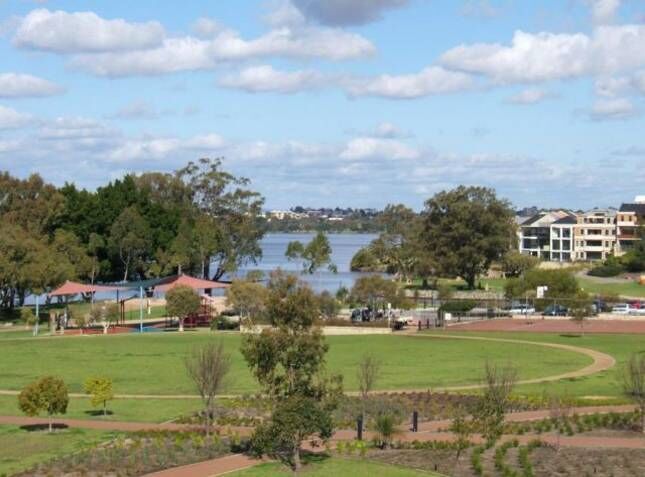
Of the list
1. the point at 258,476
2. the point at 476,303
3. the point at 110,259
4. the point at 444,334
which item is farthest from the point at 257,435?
the point at 110,259

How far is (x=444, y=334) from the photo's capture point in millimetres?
76875

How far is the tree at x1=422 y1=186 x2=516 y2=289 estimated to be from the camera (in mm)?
125250

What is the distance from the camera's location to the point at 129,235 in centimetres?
11812

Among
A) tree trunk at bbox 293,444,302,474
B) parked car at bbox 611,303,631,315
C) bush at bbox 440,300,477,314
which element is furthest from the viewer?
bush at bbox 440,300,477,314

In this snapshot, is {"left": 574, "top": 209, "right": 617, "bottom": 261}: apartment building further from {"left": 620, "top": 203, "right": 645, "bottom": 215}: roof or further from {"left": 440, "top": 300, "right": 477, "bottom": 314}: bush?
{"left": 440, "top": 300, "right": 477, "bottom": 314}: bush

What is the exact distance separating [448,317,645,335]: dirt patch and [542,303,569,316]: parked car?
4410mm

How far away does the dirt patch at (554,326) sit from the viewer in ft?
253

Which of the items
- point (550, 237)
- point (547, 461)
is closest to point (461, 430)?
point (547, 461)

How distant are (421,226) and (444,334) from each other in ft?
202

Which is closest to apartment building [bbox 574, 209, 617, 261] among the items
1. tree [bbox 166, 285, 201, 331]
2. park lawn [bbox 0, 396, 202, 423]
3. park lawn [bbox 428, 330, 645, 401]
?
park lawn [bbox 428, 330, 645, 401]

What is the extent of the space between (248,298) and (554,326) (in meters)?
23.6

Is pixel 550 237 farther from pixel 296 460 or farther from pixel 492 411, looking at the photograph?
pixel 296 460

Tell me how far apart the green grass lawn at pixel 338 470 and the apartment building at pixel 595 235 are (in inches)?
6187

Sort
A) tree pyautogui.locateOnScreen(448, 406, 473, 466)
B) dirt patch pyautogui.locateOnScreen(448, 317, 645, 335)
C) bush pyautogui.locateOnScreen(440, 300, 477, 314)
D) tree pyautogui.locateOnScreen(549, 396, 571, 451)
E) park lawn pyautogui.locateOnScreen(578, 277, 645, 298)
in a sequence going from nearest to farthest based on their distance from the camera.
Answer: tree pyautogui.locateOnScreen(448, 406, 473, 466), tree pyautogui.locateOnScreen(549, 396, 571, 451), dirt patch pyautogui.locateOnScreen(448, 317, 645, 335), bush pyautogui.locateOnScreen(440, 300, 477, 314), park lawn pyautogui.locateOnScreen(578, 277, 645, 298)
